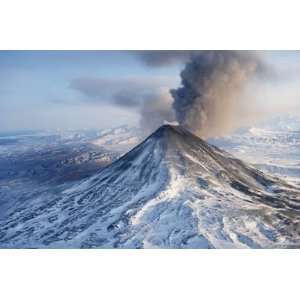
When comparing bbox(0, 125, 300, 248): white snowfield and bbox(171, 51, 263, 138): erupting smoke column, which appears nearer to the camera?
bbox(0, 125, 300, 248): white snowfield

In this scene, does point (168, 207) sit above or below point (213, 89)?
below

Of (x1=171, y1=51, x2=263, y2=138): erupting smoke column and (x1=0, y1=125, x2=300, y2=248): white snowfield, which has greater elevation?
(x1=171, y1=51, x2=263, y2=138): erupting smoke column

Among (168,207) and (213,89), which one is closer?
(168,207)
